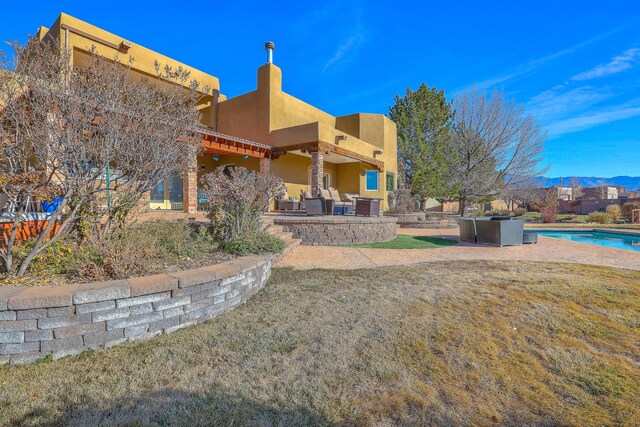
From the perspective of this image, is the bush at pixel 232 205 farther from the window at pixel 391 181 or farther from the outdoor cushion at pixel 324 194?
the window at pixel 391 181

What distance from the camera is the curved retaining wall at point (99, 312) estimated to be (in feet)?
7.26

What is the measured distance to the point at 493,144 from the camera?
1603cm

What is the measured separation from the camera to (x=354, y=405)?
183cm

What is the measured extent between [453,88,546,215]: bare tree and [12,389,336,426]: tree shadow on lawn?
1691 cm

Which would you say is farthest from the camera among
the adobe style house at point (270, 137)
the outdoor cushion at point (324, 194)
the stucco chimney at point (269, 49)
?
the stucco chimney at point (269, 49)

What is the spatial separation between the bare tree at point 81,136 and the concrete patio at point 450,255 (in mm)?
2710

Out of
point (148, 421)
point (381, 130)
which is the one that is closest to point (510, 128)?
point (381, 130)

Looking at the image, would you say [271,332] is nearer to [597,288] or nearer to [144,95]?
[144,95]

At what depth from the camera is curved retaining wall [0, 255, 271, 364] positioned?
2213 mm

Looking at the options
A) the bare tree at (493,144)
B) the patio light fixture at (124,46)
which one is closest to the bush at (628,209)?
the bare tree at (493,144)

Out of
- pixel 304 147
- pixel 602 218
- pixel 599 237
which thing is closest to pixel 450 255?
pixel 304 147

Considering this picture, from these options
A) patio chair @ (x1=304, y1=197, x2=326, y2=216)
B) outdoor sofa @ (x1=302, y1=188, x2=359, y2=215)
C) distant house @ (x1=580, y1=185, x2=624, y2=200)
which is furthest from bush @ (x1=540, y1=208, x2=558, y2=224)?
distant house @ (x1=580, y1=185, x2=624, y2=200)

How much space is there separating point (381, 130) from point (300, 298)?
15731mm

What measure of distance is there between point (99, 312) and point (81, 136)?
82.2 inches
